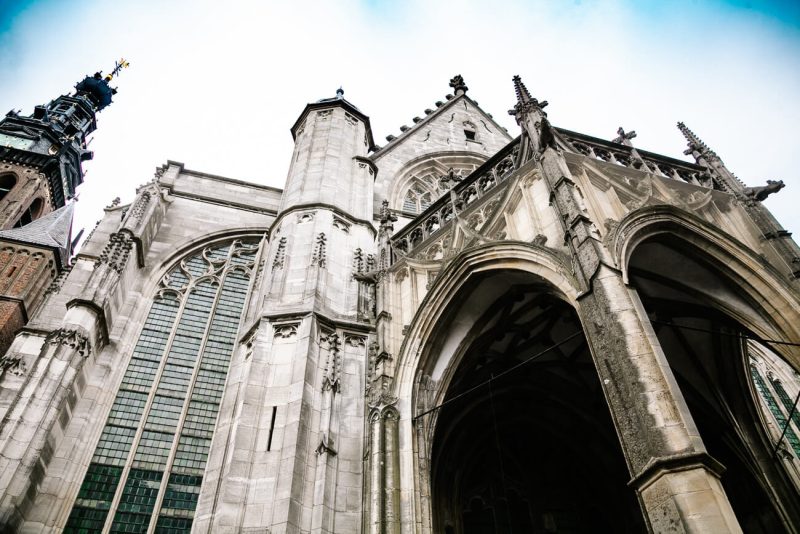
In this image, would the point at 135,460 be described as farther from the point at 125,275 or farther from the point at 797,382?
the point at 797,382

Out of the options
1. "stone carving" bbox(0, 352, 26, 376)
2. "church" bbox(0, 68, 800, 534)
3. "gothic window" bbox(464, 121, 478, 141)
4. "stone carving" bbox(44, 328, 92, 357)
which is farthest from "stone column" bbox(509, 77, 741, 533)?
"gothic window" bbox(464, 121, 478, 141)

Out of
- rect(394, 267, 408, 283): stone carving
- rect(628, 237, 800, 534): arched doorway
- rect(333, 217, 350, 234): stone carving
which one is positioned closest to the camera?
rect(628, 237, 800, 534): arched doorway

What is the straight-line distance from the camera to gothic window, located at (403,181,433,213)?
1606 centimetres

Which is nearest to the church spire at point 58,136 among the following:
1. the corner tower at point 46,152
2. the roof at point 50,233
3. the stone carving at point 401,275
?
the corner tower at point 46,152

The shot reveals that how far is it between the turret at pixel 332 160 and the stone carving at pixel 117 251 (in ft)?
9.77

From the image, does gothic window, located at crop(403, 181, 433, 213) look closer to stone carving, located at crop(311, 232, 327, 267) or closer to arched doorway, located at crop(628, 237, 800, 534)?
stone carving, located at crop(311, 232, 327, 267)

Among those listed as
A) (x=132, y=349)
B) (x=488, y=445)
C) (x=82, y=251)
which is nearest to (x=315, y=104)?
(x=82, y=251)

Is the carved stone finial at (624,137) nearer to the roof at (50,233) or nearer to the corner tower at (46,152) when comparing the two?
the roof at (50,233)

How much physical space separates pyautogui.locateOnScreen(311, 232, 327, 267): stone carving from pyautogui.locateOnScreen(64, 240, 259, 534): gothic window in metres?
2.56

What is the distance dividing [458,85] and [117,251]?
49.3ft

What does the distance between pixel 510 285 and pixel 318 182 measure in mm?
5190

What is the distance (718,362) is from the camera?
30.7 ft

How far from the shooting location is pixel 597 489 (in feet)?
34.0

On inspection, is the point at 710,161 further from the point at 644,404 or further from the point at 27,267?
the point at 27,267
